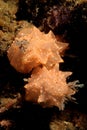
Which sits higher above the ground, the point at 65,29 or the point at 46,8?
the point at 46,8

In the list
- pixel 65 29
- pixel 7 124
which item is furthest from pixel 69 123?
pixel 65 29

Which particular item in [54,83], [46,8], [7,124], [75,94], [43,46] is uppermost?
[46,8]

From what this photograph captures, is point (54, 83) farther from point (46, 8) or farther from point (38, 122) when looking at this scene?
point (46, 8)

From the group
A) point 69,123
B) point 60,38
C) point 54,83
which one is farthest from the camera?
point 60,38

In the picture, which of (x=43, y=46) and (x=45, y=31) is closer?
(x=43, y=46)

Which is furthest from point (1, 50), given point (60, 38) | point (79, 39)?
point (79, 39)

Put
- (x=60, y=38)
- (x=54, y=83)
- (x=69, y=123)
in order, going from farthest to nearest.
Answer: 1. (x=60, y=38)
2. (x=69, y=123)
3. (x=54, y=83)
